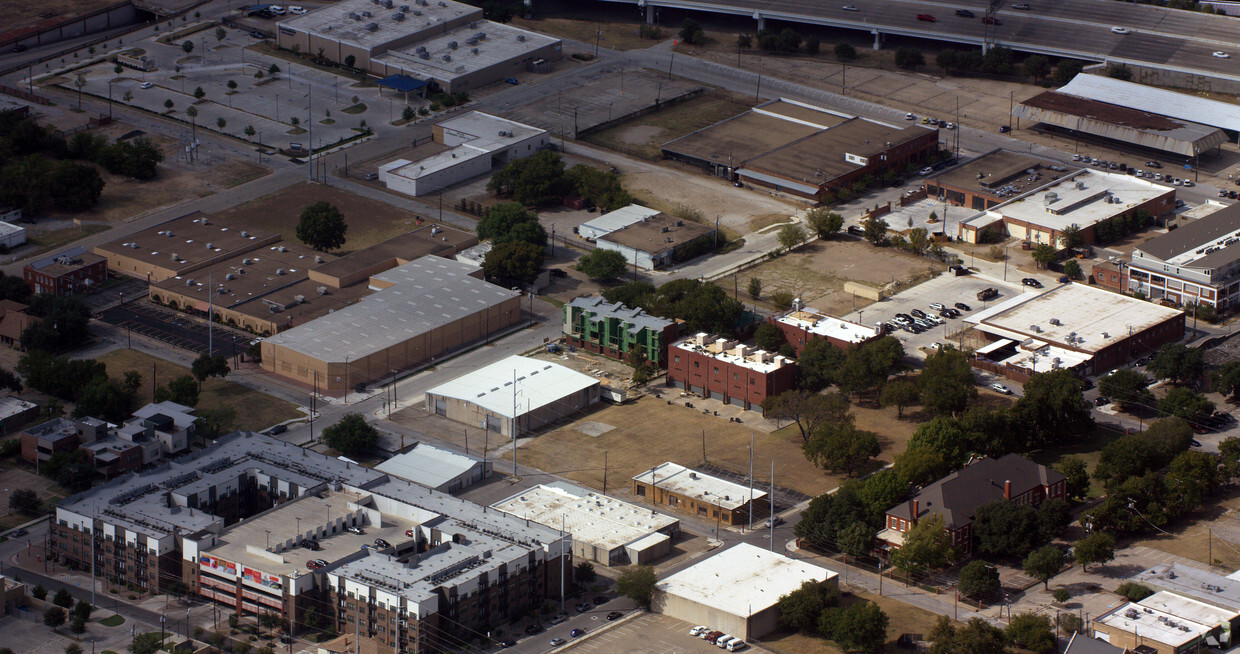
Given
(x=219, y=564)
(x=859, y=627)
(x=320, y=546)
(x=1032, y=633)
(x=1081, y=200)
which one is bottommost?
(x=219, y=564)

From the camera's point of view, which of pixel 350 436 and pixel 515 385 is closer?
pixel 350 436

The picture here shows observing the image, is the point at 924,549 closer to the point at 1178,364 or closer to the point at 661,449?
the point at 661,449

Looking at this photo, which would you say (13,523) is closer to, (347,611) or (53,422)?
(53,422)

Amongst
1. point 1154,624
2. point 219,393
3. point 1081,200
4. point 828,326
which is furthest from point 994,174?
point 1154,624

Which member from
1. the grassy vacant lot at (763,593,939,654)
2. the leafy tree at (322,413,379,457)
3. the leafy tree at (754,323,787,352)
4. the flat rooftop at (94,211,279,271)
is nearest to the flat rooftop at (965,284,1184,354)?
the leafy tree at (754,323,787,352)

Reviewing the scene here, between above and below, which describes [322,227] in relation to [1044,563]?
above

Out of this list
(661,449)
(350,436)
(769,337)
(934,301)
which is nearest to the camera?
(350,436)
